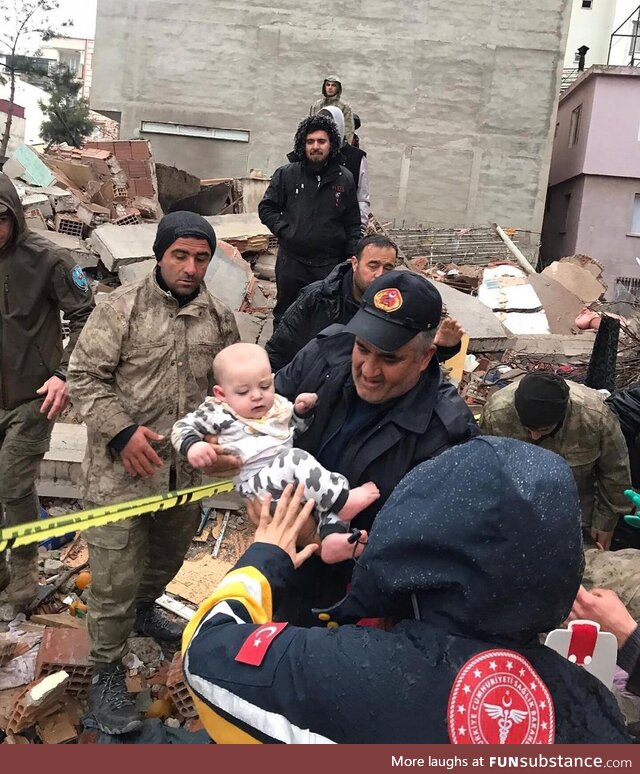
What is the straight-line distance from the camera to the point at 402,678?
117 cm

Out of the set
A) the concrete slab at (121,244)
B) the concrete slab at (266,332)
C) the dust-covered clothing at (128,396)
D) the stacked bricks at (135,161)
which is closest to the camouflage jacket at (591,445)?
the dust-covered clothing at (128,396)

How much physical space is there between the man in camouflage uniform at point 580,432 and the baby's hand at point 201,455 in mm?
1939

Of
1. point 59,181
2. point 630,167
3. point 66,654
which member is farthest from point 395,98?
point 66,654

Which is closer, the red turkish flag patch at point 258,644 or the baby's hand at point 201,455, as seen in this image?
the red turkish flag patch at point 258,644

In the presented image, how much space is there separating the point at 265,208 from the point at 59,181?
7229 mm

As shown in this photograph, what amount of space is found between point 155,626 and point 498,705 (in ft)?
9.66

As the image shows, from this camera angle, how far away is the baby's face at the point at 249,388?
2.48m

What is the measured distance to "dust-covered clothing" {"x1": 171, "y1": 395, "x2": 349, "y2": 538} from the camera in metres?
2.19

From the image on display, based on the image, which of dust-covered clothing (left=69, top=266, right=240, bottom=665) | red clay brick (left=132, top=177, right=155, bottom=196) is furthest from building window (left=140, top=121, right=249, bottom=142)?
dust-covered clothing (left=69, top=266, right=240, bottom=665)

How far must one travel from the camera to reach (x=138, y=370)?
294cm

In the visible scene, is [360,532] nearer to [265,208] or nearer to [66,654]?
[66,654]

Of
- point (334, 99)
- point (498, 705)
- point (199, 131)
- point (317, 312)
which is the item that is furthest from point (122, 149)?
point (498, 705)

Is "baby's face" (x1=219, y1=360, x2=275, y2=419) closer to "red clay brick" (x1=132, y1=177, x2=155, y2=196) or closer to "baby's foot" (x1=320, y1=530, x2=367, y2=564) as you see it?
"baby's foot" (x1=320, y1=530, x2=367, y2=564)

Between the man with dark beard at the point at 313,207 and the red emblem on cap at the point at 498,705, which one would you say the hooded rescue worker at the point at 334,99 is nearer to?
the man with dark beard at the point at 313,207
